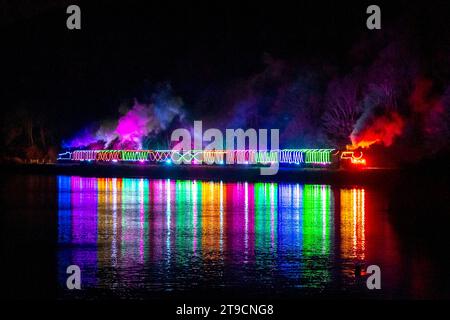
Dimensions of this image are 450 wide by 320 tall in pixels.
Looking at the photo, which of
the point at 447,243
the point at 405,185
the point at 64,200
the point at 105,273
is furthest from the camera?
the point at 405,185

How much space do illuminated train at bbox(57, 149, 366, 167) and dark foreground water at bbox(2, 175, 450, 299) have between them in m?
16.5

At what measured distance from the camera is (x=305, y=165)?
54969mm

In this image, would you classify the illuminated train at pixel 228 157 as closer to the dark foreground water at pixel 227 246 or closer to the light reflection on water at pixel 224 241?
the light reflection on water at pixel 224 241

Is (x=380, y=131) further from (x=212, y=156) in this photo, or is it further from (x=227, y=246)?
(x=227, y=246)

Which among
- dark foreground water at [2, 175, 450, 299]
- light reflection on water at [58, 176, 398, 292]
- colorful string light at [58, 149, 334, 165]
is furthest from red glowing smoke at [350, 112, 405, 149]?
dark foreground water at [2, 175, 450, 299]

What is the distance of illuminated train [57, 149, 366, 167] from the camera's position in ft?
173

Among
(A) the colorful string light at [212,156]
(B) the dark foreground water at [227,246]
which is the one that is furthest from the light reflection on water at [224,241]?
(A) the colorful string light at [212,156]

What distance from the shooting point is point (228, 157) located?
6222 cm

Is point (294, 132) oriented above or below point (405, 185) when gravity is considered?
above

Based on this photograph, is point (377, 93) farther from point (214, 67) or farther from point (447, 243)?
point (447, 243)

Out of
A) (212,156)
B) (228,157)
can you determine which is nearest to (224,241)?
(228,157)

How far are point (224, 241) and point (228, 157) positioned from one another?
40402mm
